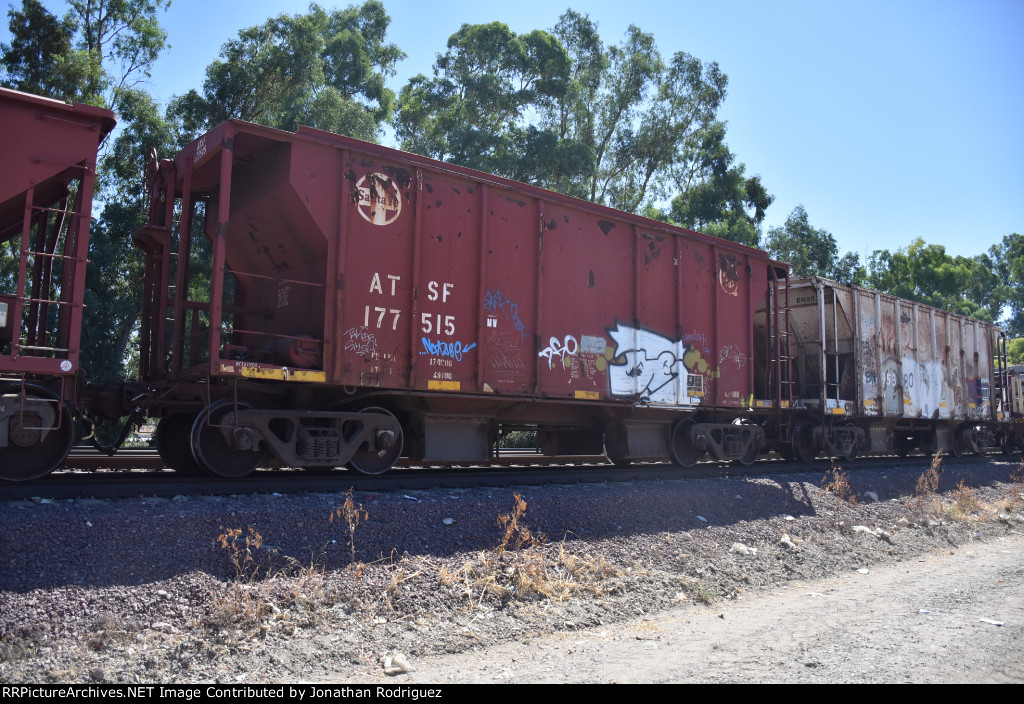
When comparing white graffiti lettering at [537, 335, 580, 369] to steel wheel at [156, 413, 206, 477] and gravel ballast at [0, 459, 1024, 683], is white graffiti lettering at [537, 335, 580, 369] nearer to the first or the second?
gravel ballast at [0, 459, 1024, 683]

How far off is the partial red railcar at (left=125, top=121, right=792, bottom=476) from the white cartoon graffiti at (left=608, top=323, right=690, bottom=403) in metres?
0.03

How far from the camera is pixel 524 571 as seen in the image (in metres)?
5.39

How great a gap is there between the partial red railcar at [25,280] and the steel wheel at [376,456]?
2.69m

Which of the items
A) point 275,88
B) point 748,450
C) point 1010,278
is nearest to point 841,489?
point 748,450

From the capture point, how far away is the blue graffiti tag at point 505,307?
831 cm

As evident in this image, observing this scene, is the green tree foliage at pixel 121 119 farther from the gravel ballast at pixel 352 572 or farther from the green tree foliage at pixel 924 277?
the green tree foliage at pixel 924 277

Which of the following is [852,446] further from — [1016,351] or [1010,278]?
[1010,278]

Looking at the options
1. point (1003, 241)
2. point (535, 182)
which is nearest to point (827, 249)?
point (535, 182)

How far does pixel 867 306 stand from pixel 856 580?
30.1 ft

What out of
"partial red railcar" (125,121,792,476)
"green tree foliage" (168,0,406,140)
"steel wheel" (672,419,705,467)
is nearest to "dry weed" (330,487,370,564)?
"partial red railcar" (125,121,792,476)

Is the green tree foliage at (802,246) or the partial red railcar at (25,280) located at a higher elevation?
the green tree foliage at (802,246)

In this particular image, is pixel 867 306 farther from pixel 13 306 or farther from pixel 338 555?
pixel 13 306

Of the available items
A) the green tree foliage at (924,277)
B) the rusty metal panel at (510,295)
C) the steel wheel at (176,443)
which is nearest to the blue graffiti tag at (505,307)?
the rusty metal panel at (510,295)

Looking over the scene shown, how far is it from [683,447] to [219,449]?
22.4ft
